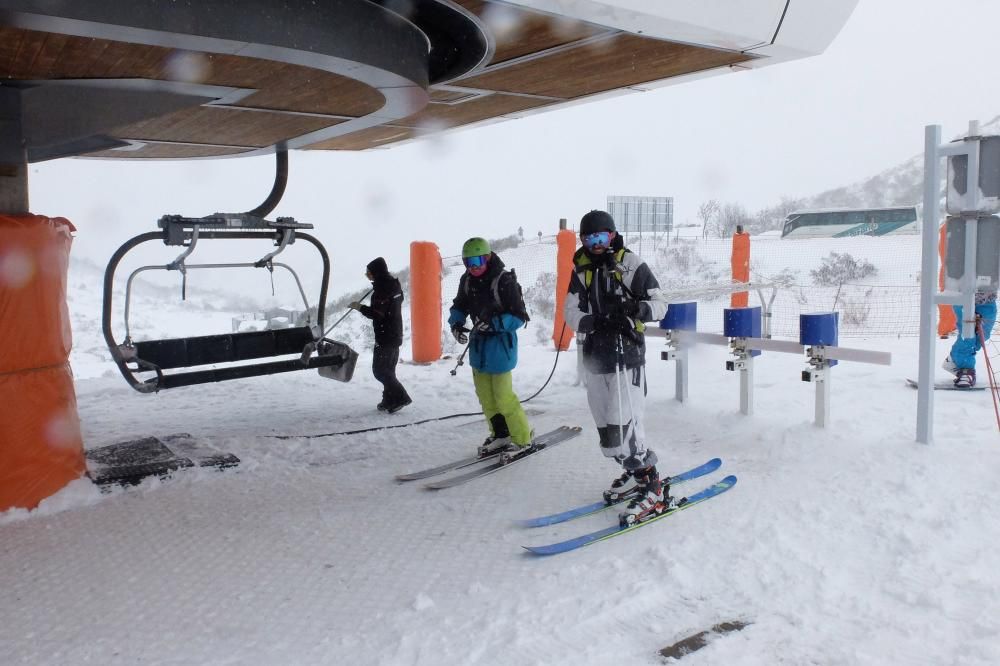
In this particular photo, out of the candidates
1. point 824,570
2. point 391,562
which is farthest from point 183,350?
point 824,570

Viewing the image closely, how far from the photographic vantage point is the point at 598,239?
4.20 m

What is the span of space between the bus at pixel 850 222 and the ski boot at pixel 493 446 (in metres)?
23.9

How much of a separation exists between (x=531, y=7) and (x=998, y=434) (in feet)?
14.5

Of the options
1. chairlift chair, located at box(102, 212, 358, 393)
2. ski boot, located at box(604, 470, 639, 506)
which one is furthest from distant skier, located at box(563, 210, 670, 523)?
chairlift chair, located at box(102, 212, 358, 393)

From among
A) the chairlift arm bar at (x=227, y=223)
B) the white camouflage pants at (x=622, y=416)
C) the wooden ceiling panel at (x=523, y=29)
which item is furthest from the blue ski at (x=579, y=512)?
the chairlift arm bar at (x=227, y=223)

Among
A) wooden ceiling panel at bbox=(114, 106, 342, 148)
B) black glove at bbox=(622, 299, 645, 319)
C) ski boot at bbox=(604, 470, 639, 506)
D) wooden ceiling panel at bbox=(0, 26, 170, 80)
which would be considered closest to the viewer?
wooden ceiling panel at bbox=(0, 26, 170, 80)

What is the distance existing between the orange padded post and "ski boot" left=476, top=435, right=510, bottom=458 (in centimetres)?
277

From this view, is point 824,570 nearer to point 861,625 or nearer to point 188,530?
point 861,625

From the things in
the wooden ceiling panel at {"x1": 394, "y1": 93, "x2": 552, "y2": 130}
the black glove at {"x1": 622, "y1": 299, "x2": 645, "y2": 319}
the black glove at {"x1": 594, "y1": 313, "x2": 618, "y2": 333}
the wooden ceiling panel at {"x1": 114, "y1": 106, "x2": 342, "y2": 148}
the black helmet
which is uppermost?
the wooden ceiling panel at {"x1": 394, "y1": 93, "x2": 552, "y2": 130}

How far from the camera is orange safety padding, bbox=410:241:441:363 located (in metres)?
10.0

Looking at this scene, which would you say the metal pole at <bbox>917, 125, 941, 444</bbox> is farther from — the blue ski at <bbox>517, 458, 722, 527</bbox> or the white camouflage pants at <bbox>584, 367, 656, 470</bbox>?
the white camouflage pants at <bbox>584, 367, 656, 470</bbox>

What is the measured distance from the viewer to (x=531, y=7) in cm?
378

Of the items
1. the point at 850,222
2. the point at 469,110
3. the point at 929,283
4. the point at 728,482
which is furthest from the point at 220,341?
the point at 850,222

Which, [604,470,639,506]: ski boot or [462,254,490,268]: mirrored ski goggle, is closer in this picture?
[604,470,639,506]: ski boot
